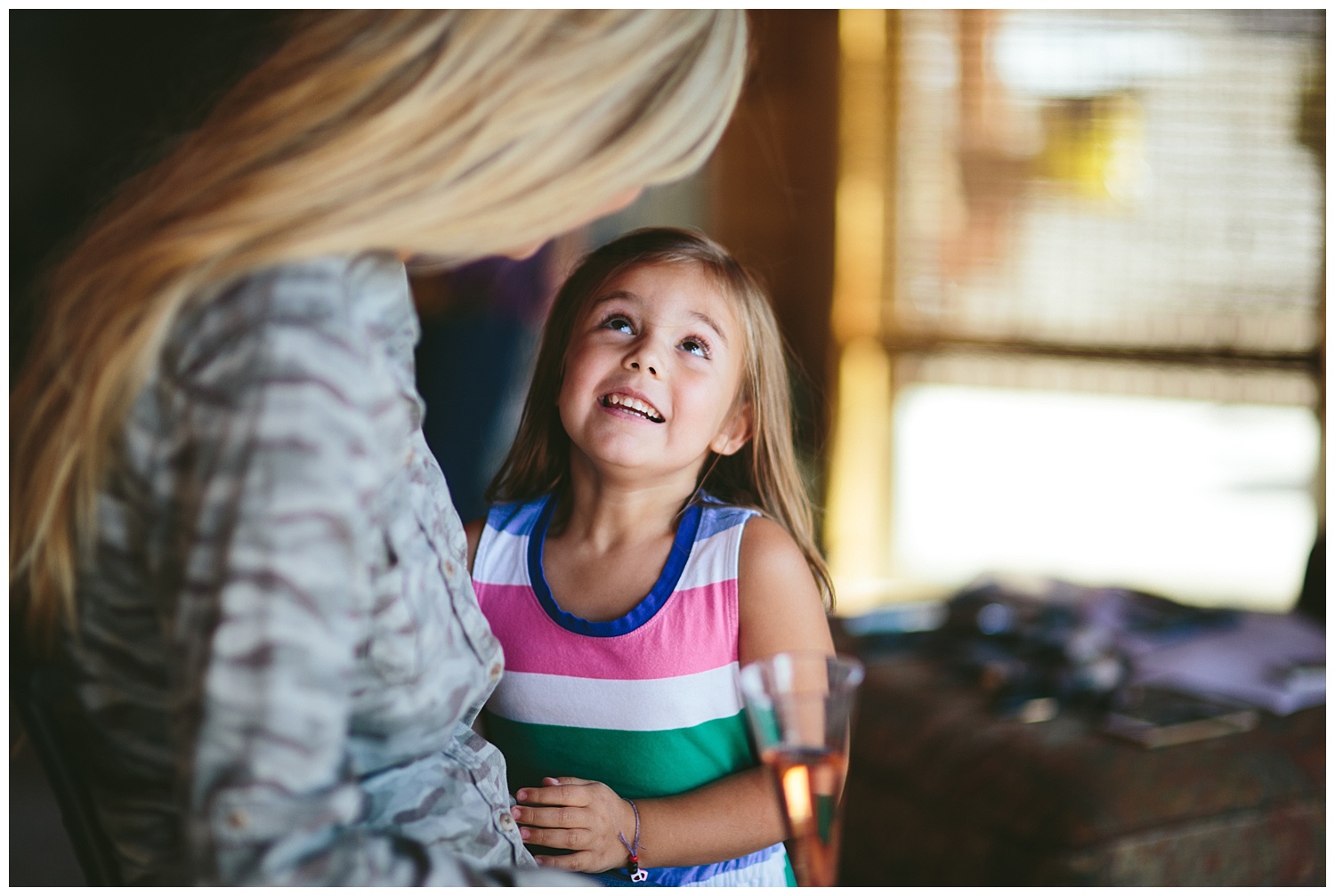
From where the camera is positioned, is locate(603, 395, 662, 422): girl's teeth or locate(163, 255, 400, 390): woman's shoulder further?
locate(603, 395, 662, 422): girl's teeth

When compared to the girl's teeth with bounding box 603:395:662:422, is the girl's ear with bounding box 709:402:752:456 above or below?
below

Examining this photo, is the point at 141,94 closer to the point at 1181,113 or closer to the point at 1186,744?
the point at 1186,744

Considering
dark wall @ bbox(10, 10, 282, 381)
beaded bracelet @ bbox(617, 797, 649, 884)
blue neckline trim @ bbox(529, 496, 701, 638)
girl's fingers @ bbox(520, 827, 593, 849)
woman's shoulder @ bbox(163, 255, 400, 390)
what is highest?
dark wall @ bbox(10, 10, 282, 381)

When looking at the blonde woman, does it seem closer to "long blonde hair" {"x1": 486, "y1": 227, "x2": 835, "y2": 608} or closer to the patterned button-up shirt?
the patterned button-up shirt

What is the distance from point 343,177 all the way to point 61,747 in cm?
35

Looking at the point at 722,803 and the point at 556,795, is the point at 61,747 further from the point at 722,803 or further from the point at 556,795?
the point at 722,803

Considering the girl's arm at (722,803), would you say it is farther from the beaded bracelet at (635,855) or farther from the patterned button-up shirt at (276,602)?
the patterned button-up shirt at (276,602)

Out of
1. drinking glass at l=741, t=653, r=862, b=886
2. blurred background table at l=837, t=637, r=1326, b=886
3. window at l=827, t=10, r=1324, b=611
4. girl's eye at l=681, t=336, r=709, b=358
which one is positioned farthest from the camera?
window at l=827, t=10, r=1324, b=611

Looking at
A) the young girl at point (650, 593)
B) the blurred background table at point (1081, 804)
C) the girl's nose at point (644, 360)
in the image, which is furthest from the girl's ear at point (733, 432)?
the blurred background table at point (1081, 804)

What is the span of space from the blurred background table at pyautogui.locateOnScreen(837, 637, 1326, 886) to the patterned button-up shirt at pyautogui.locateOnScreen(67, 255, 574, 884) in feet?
3.54

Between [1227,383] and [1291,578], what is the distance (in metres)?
0.43

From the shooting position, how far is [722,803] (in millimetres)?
762

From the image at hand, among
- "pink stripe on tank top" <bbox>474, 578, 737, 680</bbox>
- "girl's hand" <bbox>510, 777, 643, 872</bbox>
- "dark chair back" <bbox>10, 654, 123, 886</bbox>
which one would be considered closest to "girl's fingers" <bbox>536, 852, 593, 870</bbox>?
"girl's hand" <bbox>510, 777, 643, 872</bbox>

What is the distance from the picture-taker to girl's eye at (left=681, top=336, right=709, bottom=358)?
0.81 m
